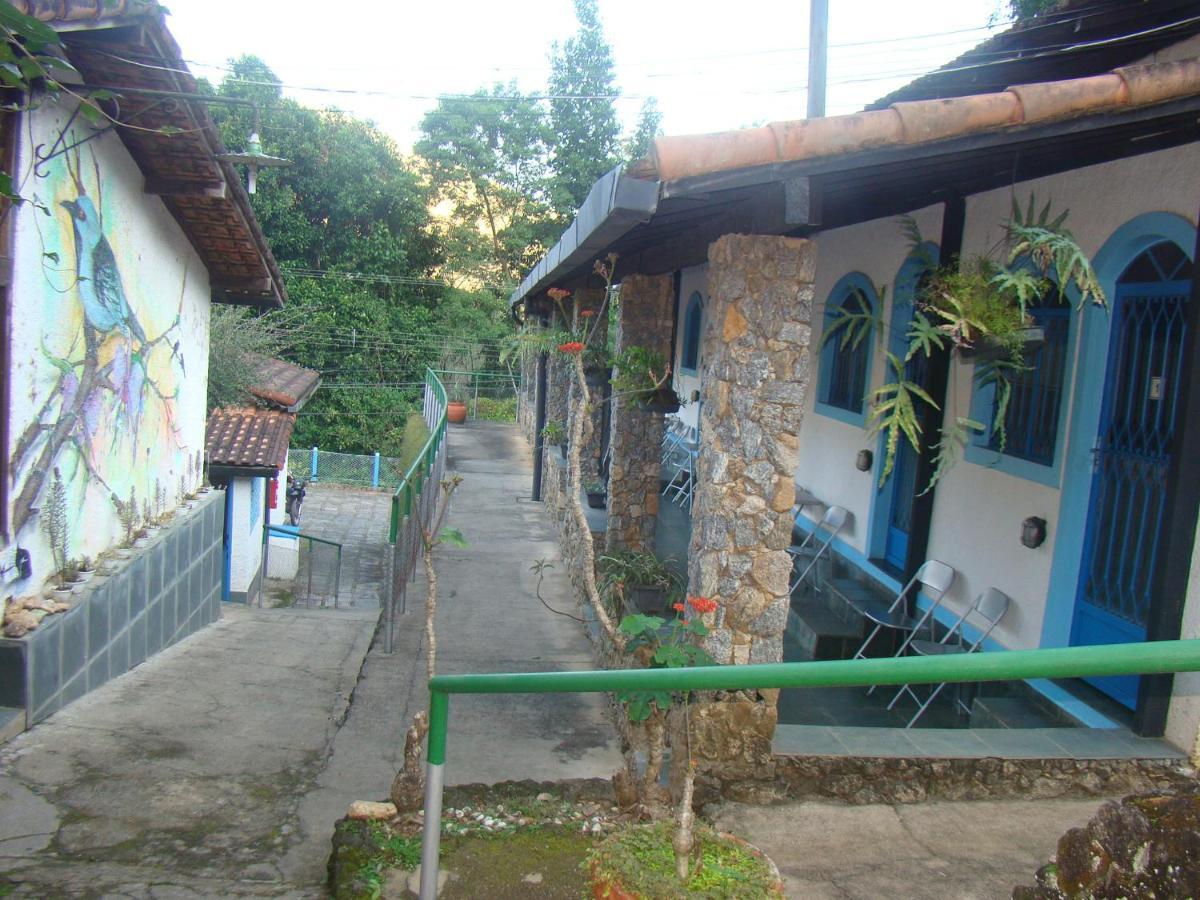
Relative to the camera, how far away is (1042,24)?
4703 millimetres

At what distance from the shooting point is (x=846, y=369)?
855 centimetres

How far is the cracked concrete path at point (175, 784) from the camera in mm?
3479

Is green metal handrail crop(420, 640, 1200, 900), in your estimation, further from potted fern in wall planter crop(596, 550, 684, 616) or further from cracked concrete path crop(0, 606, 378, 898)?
potted fern in wall planter crop(596, 550, 684, 616)

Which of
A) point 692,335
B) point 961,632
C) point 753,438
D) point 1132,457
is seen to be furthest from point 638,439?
point 692,335

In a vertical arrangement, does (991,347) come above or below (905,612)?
above

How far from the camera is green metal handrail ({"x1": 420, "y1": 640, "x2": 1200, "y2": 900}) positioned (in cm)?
137

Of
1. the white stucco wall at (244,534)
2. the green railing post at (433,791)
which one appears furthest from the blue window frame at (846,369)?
the white stucco wall at (244,534)

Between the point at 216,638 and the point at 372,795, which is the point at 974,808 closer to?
the point at 372,795

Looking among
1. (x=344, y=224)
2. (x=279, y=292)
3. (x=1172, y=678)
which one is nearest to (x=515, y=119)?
(x=344, y=224)

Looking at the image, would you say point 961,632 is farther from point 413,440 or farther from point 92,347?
point 413,440

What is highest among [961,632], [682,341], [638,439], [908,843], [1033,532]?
[682,341]

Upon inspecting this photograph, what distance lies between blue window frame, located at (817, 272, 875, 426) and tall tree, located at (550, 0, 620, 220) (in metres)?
21.9

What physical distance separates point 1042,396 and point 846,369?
296 cm

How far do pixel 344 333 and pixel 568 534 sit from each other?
1989 centimetres
